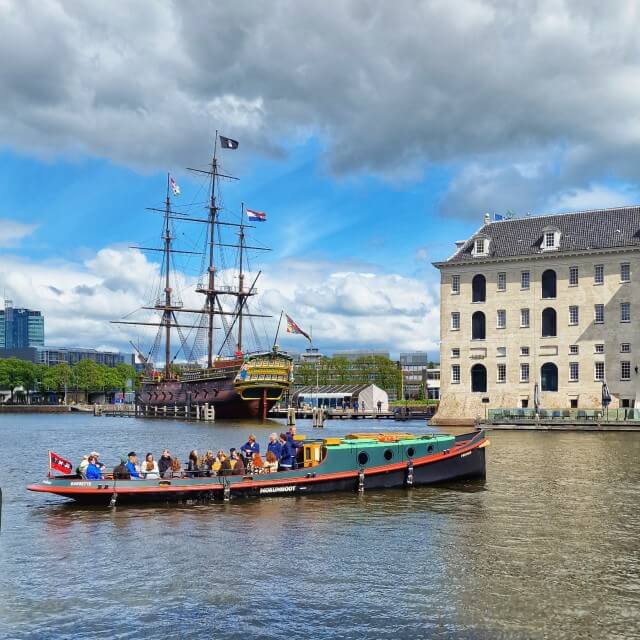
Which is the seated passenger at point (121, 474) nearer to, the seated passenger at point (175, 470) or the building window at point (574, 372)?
the seated passenger at point (175, 470)

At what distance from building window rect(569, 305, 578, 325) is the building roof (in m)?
5.96

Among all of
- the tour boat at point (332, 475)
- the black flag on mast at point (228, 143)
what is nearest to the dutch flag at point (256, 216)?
the black flag on mast at point (228, 143)

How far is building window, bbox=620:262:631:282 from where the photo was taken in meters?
81.7

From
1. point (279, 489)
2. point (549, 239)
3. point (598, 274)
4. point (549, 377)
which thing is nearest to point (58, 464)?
point (279, 489)

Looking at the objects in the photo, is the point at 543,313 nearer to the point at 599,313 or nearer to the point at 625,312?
the point at 599,313

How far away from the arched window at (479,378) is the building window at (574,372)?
358 inches

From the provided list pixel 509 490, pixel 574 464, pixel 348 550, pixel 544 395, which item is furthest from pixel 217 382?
pixel 348 550

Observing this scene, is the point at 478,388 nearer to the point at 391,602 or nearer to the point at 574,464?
the point at 574,464

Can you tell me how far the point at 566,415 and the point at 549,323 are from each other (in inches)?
457


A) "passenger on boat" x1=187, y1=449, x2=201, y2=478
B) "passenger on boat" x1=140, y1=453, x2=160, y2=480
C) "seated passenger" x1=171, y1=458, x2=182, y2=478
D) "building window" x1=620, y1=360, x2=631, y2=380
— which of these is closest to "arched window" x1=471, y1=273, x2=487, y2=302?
"building window" x1=620, y1=360, x2=631, y2=380

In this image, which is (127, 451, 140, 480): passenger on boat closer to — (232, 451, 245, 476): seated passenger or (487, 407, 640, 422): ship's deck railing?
(232, 451, 245, 476): seated passenger

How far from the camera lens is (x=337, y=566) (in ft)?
68.0

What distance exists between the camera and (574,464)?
44.2 metres

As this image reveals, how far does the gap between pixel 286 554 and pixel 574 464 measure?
26.5 m
